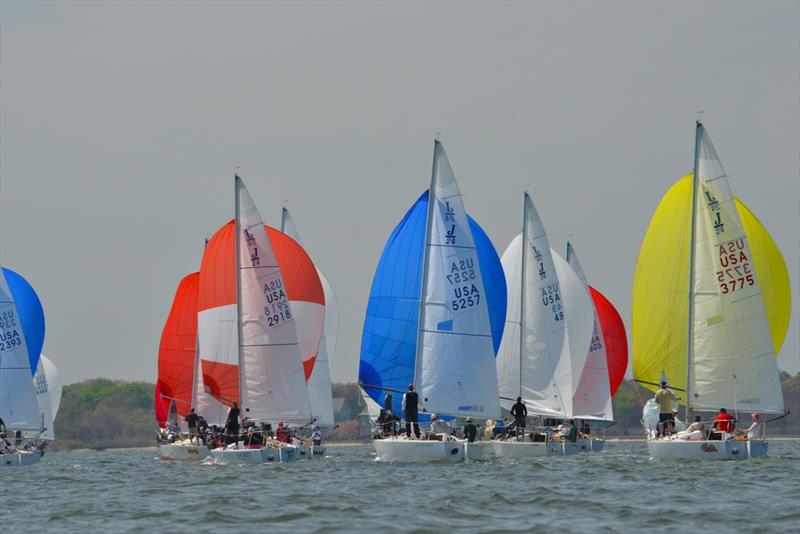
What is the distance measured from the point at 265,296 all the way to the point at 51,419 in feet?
49.3

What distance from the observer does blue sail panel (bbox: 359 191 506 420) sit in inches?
1467

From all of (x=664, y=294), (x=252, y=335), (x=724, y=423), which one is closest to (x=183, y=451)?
(x=252, y=335)

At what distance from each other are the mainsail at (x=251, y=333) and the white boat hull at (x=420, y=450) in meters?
4.61

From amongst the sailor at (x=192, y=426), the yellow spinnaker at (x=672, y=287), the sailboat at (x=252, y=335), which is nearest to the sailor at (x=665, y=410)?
the yellow spinnaker at (x=672, y=287)

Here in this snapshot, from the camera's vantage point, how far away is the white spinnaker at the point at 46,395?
47403 millimetres

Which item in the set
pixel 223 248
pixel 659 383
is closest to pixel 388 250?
pixel 223 248

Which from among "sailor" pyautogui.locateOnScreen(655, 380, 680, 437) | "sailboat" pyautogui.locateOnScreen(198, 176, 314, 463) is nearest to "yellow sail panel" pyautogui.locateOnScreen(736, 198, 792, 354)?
"sailor" pyautogui.locateOnScreen(655, 380, 680, 437)

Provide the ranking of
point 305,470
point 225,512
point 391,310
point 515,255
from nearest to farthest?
point 225,512 → point 305,470 → point 391,310 → point 515,255

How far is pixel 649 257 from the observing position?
37.8m

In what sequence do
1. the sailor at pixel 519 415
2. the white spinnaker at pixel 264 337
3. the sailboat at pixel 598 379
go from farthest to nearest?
1. the sailboat at pixel 598 379
2. the sailor at pixel 519 415
3. the white spinnaker at pixel 264 337

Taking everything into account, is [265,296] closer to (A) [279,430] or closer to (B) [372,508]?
(A) [279,430]

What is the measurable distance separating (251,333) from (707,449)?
11.5 metres

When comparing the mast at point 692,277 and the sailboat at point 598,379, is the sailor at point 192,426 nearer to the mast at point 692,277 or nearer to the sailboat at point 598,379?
the sailboat at point 598,379

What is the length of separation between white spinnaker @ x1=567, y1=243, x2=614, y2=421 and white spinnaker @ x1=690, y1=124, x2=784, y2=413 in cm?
995
